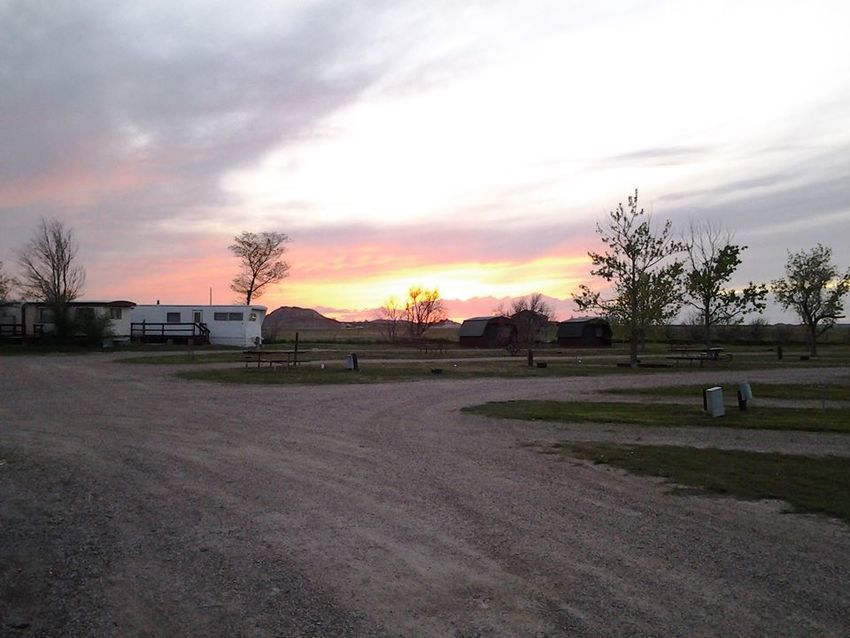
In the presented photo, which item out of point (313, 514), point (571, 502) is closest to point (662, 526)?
point (571, 502)

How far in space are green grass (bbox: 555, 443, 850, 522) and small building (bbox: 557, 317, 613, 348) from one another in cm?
5421

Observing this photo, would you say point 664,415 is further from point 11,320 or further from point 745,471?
point 11,320

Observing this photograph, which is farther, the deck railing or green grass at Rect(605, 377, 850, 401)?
the deck railing

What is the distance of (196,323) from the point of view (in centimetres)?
4916

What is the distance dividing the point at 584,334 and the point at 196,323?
3532cm

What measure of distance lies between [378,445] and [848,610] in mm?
7169

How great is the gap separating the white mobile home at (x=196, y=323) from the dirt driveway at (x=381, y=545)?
128 feet

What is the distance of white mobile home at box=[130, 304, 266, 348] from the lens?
1923 inches

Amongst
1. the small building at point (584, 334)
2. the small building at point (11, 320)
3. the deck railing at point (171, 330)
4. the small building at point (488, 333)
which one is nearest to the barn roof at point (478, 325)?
the small building at point (488, 333)

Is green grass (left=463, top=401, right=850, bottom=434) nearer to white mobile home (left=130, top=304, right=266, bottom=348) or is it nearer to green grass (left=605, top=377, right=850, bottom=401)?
green grass (left=605, top=377, right=850, bottom=401)

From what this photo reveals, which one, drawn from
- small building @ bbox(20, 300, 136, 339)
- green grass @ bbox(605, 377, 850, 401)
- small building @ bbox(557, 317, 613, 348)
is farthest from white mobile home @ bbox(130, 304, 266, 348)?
green grass @ bbox(605, 377, 850, 401)

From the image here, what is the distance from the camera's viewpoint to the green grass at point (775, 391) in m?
18.7

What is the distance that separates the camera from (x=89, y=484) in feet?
25.2

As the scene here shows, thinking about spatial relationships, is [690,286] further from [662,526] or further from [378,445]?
[662,526]
